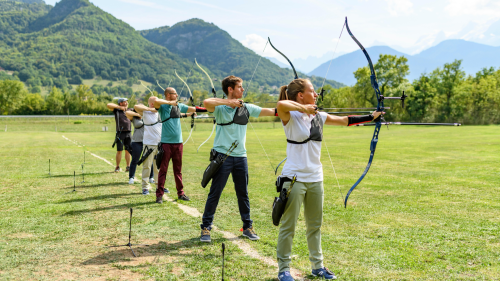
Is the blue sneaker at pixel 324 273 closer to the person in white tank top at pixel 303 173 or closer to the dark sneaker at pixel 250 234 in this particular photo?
the person in white tank top at pixel 303 173

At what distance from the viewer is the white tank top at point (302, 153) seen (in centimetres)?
339

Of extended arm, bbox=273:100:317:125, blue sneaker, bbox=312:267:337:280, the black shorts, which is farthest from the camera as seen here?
the black shorts

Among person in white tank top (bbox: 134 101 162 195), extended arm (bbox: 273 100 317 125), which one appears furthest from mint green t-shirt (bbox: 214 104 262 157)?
person in white tank top (bbox: 134 101 162 195)

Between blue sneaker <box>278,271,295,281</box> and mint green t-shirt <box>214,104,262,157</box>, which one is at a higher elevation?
mint green t-shirt <box>214,104,262,157</box>

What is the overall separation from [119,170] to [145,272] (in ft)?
26.3

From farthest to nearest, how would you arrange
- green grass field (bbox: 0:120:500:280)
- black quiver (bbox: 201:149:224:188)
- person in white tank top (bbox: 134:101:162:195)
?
person in white tank top (bbox: 134:101:162:195)
black quiver (bbox: 201:149:224:188)
green grass field (bbox: 0:120:500:280)

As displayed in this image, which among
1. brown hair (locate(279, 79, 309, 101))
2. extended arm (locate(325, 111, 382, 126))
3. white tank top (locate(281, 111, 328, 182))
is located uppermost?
brown hair (locate(279, 79, 309, 101))

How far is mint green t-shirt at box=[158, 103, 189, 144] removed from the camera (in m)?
6.52

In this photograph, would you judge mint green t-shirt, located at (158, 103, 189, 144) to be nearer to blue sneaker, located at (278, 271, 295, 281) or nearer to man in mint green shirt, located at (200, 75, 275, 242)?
man in mint green shirt, located at (200, 75, 275, 242)

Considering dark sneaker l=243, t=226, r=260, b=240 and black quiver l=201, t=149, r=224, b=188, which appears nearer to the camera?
black quiver l=201, t=149, r=224, b=188

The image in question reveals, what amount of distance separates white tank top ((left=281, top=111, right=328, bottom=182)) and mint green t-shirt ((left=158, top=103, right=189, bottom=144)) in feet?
11.3

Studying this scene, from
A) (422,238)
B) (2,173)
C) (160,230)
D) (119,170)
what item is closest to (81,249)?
(160,230)

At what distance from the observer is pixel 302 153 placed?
11.2ft

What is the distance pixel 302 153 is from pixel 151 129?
5142 millimetres
